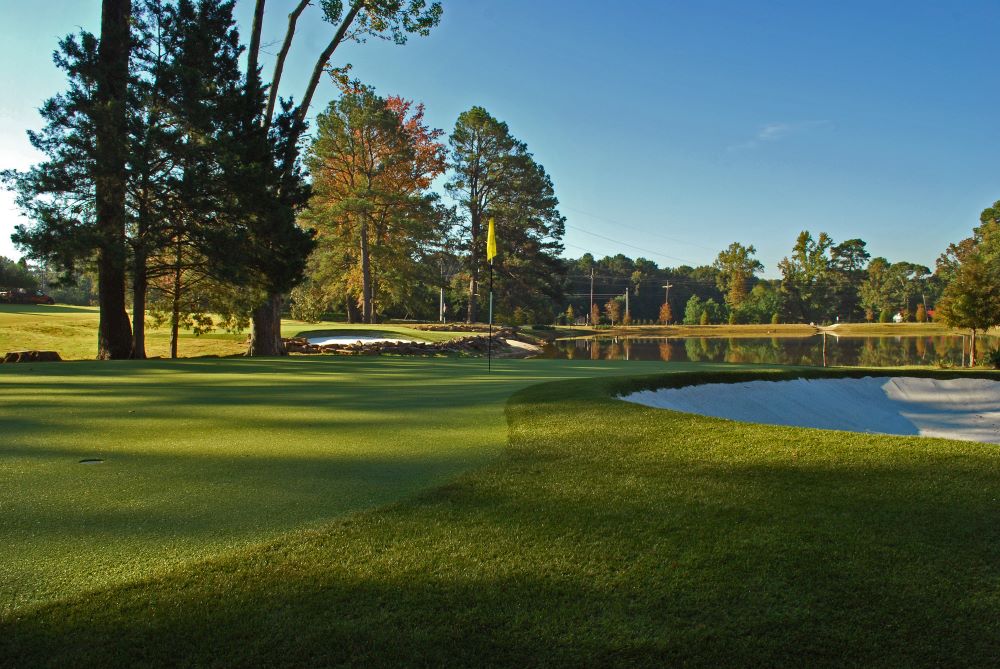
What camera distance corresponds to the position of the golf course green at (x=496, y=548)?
85.7 inches

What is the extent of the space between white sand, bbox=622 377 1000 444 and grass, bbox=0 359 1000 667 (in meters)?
4.09

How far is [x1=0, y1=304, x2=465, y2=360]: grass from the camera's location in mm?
20859

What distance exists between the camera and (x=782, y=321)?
79938 millimetres

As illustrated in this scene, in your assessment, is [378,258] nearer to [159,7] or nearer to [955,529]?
[159,7]

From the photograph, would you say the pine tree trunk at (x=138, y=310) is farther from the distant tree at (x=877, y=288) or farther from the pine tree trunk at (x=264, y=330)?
the distant tree at (x=877, y=288)

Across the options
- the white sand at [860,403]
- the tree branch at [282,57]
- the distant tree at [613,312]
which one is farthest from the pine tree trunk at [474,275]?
the white sand at [860,403]

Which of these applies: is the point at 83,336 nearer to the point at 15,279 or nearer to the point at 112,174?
the point at 112,174

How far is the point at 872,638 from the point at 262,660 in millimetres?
2094

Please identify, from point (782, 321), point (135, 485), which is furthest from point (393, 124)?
point (782, 321)

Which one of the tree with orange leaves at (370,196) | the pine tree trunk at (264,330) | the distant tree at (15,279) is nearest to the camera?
the pine tree trunk at (264,330)

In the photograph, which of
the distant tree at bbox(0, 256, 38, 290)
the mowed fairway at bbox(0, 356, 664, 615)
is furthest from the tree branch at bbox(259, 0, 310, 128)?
the distant tree at bbox(0, 256, 38, 290)

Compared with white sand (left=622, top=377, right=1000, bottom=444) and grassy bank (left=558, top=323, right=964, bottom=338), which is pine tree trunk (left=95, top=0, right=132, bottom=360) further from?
grassy bank (left=558, top=323, right=964, bottom=338)

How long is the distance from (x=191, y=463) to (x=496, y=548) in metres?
2.50

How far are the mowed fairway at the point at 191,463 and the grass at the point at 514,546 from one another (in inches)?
1.1
